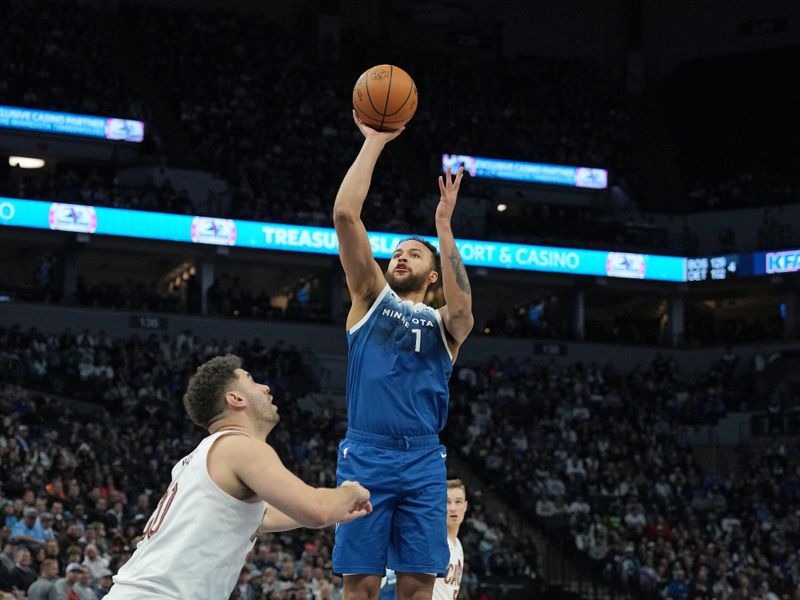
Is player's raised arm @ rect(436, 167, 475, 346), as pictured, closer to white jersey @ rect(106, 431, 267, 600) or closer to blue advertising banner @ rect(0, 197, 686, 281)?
white jersey @ rect(106, 431, 267, 600)

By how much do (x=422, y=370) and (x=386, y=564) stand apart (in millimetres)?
1068

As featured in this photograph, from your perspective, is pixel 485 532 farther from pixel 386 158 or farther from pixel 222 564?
pixel 222 564

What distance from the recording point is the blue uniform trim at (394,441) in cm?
728

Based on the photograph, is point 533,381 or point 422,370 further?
point 533,381

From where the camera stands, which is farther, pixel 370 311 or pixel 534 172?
pixel 534 172

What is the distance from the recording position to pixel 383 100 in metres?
7.36

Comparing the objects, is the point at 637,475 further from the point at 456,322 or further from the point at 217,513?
the point at 217,513

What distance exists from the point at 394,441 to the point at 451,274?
37.5 inches

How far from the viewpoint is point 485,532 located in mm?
27438

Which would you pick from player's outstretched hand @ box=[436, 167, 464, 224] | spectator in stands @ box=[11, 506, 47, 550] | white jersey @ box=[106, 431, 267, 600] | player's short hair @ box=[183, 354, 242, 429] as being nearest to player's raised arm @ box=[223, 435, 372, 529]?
white jersey @ box=[106, 431, 267, 600]

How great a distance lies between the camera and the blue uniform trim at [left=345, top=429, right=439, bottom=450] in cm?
728

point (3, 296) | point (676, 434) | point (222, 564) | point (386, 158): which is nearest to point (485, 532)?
point (676, 434)

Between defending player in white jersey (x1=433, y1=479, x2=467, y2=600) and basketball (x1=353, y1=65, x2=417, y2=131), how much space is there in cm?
341

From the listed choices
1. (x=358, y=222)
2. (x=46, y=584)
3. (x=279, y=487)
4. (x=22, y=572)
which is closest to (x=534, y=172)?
(x=22, y=572)
